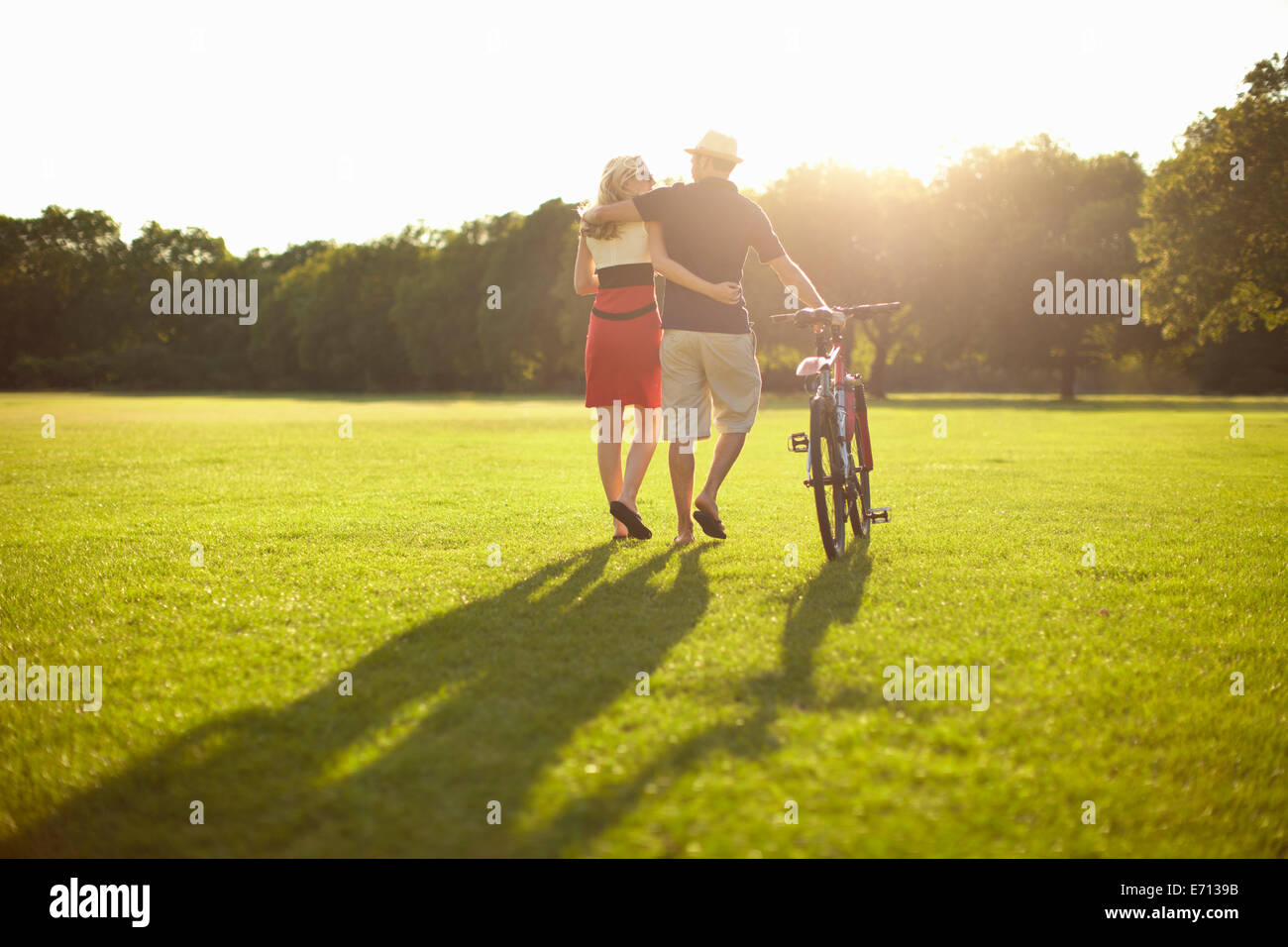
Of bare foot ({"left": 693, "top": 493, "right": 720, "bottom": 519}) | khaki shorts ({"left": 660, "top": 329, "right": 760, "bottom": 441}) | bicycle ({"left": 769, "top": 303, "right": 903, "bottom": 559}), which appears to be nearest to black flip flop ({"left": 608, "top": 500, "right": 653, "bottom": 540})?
bare foot ({"left": 693, "top": 493, "right": 720, "bottom": 519})

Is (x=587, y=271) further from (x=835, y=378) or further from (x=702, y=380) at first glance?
(x=835, y=378)

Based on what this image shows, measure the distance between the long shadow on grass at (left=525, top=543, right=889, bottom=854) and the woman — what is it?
165cm

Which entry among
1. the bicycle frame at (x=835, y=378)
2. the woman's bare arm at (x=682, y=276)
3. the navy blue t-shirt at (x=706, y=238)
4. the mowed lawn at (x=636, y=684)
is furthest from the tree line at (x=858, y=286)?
the woman's bare arm at (x=682, y=276)

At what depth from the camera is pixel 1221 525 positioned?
7.55 metres

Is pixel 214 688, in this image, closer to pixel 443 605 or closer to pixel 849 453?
pixel 443 605

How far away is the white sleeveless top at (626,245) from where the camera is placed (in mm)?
6074

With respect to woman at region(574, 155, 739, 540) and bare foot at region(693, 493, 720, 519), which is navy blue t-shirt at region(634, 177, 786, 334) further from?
bare foot at region(693, 493, 720, 519)

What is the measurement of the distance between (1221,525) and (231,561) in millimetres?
7470

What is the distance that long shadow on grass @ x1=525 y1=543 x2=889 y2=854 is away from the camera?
2430 millimetres

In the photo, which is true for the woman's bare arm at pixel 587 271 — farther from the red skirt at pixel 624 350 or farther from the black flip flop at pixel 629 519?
the black flip flop at pixel 629 519

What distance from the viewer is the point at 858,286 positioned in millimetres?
48844
